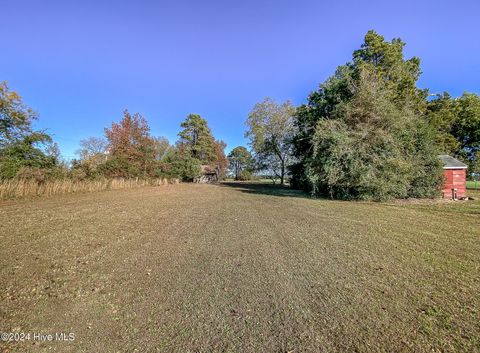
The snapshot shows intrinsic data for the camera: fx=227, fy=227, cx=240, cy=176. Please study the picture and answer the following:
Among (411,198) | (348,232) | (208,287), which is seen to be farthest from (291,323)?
(411,198)

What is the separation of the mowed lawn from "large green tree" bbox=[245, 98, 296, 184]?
27.1m

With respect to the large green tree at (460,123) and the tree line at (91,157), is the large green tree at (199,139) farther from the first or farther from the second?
the large green tree at (460,123)

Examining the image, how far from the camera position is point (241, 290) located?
307cm

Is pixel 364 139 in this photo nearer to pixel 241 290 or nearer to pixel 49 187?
pixel 241 290

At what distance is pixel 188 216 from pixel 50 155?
15.6 meters

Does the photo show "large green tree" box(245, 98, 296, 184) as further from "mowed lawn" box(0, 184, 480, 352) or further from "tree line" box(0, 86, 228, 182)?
"mowed lawn" box(0, 184, 480, 352)

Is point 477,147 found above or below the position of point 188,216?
above

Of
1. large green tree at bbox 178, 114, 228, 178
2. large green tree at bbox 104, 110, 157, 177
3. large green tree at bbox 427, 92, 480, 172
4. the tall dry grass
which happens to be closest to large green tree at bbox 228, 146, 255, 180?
large green tree at bbox 178, 114, 228, 178

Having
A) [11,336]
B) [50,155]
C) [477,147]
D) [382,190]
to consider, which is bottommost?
[11,336]

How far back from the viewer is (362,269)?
3744 mm

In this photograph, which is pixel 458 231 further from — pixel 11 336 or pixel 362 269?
pixel 11 336

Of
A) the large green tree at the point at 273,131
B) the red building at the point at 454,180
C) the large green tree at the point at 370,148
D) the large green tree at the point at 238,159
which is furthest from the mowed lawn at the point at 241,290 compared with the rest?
the large green tree at the point at 238,159

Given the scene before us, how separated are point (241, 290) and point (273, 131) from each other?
31440mm

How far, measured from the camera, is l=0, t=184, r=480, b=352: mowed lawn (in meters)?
2.16
